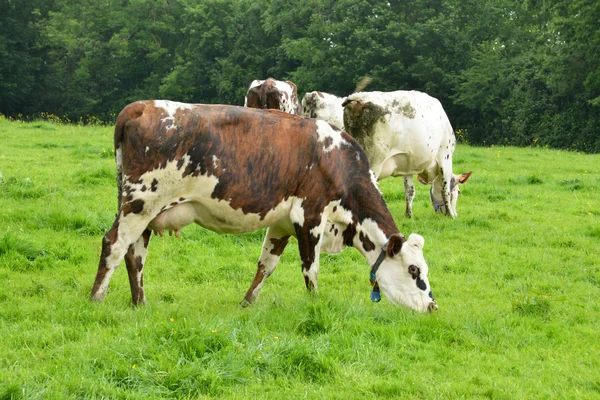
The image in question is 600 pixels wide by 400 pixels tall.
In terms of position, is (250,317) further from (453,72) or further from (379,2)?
(379,2)

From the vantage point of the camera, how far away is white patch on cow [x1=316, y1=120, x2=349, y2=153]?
6961mm

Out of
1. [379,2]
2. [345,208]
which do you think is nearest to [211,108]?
[345,208]

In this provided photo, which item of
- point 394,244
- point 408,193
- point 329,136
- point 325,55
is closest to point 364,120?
point 408,193

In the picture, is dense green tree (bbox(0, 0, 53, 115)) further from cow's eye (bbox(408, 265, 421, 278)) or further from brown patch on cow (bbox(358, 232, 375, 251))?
cow's eye (bbox(408, 265, 421, 278))

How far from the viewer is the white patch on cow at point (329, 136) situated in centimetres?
696


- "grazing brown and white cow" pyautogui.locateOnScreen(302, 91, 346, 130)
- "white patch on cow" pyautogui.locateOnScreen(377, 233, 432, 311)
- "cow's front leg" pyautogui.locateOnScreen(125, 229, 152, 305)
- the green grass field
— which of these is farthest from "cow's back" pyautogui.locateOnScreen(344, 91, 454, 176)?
"cow's front leg" pyautogui.locateOnScreen(125, 229, 152, 305)

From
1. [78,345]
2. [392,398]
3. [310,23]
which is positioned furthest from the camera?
[310,23]

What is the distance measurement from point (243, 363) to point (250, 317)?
102 centimetres

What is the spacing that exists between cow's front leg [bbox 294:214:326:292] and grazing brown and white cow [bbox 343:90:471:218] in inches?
179

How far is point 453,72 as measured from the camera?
3966 cm

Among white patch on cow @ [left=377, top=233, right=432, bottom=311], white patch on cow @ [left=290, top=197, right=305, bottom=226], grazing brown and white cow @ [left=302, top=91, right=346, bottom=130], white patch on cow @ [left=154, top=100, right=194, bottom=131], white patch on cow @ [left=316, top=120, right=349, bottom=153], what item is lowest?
white patch on cow @ [left=377, top=233, right=432, bottom=311]

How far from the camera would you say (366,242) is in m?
7.10

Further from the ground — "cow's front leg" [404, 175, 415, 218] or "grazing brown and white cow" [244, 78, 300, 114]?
"grazing brown and white cow" [244, 78, 300, 114]

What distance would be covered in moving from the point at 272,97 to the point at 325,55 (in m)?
31.4
